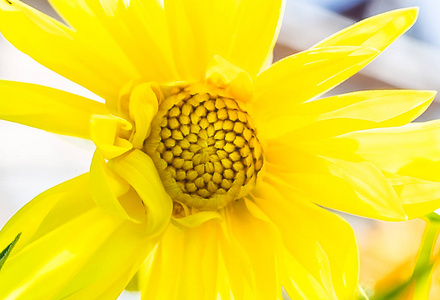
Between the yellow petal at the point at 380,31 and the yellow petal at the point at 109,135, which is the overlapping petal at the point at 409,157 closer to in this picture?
the yellow petal at the point at 380,31

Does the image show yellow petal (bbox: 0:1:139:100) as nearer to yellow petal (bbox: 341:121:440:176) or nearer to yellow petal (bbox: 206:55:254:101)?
yellow petal (bbox: 206:55:254:101)

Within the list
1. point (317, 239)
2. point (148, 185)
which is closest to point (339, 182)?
point (317, 239)

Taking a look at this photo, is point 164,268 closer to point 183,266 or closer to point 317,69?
point 183,266

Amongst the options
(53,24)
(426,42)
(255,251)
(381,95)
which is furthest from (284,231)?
(426,42)

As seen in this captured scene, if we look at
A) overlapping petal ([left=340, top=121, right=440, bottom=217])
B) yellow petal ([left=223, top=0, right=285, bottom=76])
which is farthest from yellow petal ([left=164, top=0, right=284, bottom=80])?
overlapping petal ([left=340, top=121, right=440, bottom=217])

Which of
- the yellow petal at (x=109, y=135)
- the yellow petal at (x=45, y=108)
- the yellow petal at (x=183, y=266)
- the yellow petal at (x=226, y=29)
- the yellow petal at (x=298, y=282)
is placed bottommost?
the yellow petal at (x=298, y=282)

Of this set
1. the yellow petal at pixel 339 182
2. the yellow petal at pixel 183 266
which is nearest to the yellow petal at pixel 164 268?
the yellow petal at pixel 183 266

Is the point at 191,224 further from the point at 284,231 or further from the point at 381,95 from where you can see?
the point at 381,95
